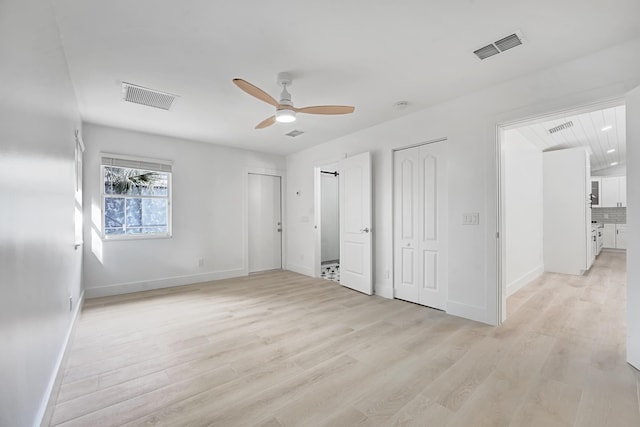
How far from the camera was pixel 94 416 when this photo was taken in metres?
1.69

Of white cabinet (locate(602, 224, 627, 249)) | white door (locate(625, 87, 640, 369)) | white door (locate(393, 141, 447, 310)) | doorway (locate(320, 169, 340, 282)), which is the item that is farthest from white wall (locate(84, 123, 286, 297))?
white cabinet (locate(602, 224, 627, 249))

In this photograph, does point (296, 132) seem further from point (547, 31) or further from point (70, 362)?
point (70, 362)

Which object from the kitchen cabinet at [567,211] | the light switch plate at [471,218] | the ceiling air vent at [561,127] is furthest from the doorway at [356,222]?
the kitchen cabinet at [567,211]

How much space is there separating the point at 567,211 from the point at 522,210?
5.60ft

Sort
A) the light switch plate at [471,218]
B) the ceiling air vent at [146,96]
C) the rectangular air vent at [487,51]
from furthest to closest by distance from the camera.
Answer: the light switch plate at [471,218]
the ceiling air vent at [146,96]
the rectangular air vent at [487,51]

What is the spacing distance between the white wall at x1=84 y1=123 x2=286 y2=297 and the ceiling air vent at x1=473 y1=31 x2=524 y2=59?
374 cm

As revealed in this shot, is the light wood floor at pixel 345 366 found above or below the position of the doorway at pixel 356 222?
below

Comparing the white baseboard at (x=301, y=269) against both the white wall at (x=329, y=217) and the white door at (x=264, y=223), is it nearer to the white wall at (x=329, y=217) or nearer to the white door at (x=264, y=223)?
the white door at (x=264, y=223)

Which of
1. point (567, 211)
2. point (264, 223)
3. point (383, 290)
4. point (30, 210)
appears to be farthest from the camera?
point (264, 223)

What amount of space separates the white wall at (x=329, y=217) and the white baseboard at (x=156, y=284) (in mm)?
2356

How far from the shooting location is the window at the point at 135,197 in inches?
169

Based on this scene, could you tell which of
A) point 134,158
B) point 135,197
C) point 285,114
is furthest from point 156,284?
point 285,114

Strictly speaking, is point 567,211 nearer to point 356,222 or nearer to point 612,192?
point 356,222

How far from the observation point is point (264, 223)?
6055 millimetres
